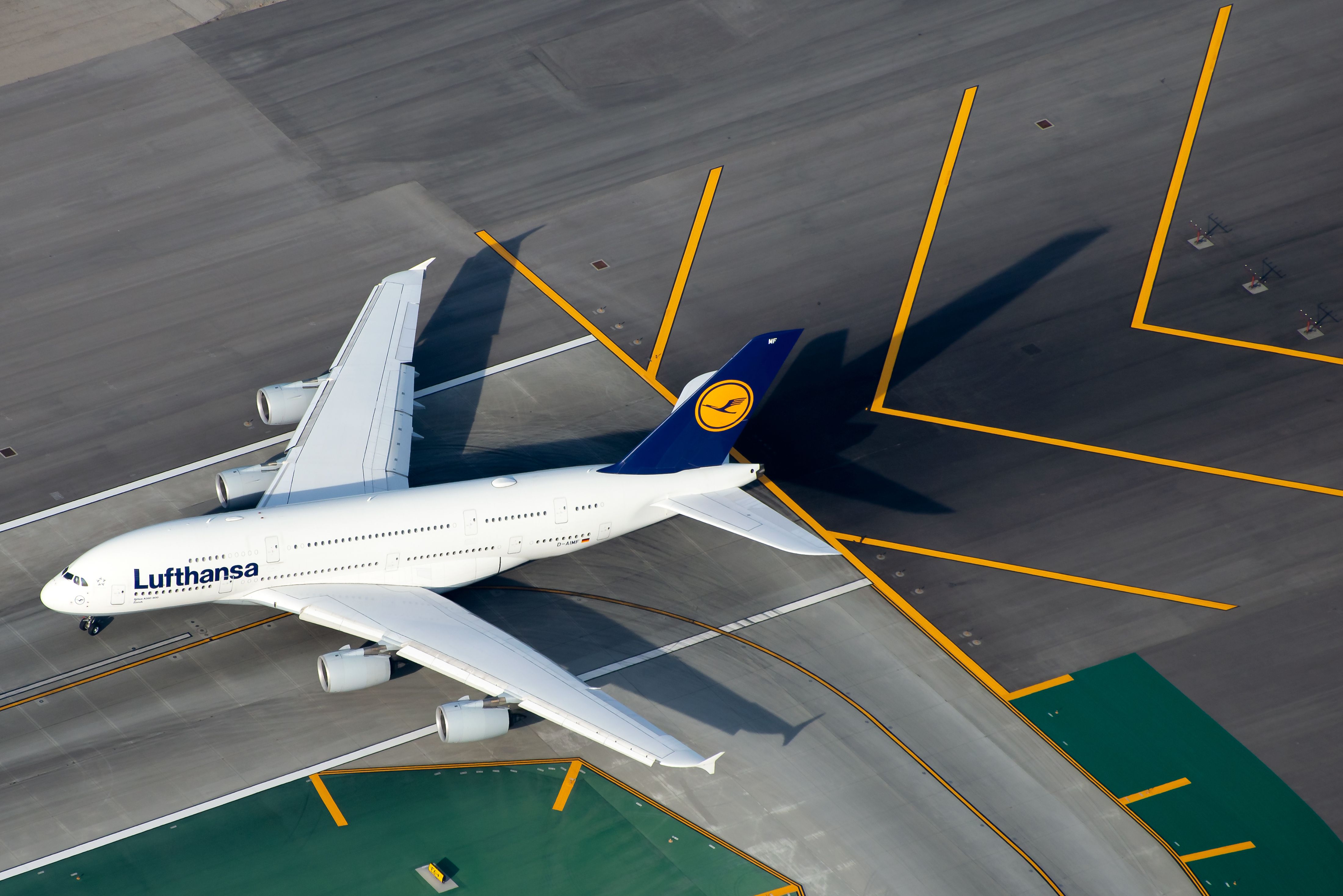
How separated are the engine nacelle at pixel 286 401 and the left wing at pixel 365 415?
492 millimetres

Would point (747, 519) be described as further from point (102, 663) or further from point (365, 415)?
point (102, 663)

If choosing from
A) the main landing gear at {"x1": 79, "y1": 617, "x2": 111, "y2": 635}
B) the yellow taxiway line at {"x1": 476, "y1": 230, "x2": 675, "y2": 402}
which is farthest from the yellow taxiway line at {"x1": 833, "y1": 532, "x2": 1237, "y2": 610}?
the main landing gear at {"x1": 79, "y1": 617, "x2": 111, "y2": 635}

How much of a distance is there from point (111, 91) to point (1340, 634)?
204 ft

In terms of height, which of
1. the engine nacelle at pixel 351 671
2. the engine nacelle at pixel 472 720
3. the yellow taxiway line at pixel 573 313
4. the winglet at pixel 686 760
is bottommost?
the winglet at pixel 686 760

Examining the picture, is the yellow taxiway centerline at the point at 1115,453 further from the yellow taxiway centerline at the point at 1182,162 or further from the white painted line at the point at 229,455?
the white painted line at the point at 229,455

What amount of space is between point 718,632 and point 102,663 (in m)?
21.5

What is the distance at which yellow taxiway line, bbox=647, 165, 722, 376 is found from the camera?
66750 millimetres

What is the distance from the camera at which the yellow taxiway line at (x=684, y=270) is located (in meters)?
66.8

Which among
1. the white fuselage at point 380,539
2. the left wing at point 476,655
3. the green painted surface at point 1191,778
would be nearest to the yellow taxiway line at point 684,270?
the white fuselage at point 380,539

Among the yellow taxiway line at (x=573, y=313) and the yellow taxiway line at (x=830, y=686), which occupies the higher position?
the yellow taxiway line at (x=573, y=313)

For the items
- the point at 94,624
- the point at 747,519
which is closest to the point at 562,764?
the point at 747,519

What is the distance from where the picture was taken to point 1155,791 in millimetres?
51844

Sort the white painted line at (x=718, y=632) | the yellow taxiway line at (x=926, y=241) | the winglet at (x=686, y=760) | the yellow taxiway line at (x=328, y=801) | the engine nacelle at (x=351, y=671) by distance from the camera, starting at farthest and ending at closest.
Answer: the yellow taxiway line at (x=926, y=241) < the white painted line at (x=718, y=632) < the engine nacelle at (x=351, y=671) < the yellow taxiway line at (x=328, y=801) < the winglet at (x=686, y=760)

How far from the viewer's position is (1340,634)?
56.4 metres
